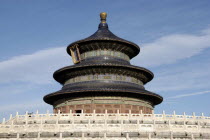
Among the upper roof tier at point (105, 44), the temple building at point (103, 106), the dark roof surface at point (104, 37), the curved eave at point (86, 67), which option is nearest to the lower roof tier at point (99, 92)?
the temple building at point (103, 106)

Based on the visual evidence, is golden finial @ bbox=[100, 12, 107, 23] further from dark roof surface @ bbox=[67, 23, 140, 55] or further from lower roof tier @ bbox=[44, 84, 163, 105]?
lower roof tier @ bbox=[44, 84, 163, 105]

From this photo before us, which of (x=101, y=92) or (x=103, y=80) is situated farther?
(x=103, y=80)

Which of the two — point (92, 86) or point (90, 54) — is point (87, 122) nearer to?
point (92, 86)

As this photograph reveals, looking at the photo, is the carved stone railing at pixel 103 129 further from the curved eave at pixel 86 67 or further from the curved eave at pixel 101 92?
the curved eave at pixel 86 67

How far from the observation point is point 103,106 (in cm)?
3938

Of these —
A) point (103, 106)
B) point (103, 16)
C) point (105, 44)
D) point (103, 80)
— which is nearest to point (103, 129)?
point (103, 106)

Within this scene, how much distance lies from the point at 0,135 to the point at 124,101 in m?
19.2

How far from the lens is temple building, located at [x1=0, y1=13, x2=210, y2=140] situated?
24.6 m

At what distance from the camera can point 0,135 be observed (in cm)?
2530

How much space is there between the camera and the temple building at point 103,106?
24.6m

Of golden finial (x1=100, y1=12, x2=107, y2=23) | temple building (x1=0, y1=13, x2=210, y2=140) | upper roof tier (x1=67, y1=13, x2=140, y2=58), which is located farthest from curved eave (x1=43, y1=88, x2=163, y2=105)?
golden finial (x1=100, y1=12, x2=107, y2=23)

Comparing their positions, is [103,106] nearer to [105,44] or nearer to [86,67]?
[86,67]

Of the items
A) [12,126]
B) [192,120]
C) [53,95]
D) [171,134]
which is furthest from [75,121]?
[53,95]

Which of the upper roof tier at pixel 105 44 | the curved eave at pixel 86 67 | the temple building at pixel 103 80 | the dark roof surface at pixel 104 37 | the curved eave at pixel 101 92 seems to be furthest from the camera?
the upper roof tier at pixel 105 44
